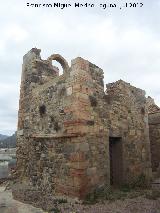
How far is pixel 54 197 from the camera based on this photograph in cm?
689

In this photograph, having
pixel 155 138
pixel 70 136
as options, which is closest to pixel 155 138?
pixel 155 138

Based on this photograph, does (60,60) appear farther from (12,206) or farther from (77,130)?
(12,206)

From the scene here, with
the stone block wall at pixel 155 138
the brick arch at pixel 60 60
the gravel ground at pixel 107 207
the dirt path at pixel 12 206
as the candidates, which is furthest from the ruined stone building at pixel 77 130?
the stone block wall at pixel 155 138

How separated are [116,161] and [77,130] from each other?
2.36 meters

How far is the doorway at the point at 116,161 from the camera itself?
8.18 m

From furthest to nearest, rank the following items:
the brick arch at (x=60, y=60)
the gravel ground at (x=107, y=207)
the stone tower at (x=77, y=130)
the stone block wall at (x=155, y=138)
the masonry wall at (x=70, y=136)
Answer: the stone block wall at (x=155, y=138), the brick arch at (x=60, y=60), the stone tower at (x=77, y=130), the masonry wall at (x=70, y=136), the gravel ground at (x=107, y=207)

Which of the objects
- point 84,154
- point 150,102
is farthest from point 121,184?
point 150,102

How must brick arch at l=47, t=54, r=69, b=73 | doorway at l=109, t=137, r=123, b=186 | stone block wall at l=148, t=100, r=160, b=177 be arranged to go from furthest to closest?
stone block wall at l=148, t=100, r=160, b=177 < brick arch at l=47, t=54, r=69, b=73 < doorway at l=109, t=137, r=123, b=186

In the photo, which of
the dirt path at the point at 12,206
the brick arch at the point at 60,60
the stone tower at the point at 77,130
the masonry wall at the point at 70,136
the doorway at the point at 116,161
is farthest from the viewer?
the brick arch at the point at 60,60

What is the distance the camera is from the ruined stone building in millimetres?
6895

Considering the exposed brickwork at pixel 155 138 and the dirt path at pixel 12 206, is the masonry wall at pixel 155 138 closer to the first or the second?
the exposed brickwork at pixel 155 138

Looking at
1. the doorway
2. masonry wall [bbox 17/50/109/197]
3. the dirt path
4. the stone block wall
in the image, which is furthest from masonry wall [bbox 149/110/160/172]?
the dirt path

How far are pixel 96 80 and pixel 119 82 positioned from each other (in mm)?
1394

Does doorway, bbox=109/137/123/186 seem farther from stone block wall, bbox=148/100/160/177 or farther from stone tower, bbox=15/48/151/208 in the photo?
stone block wall, bbox=148/100/160/177
